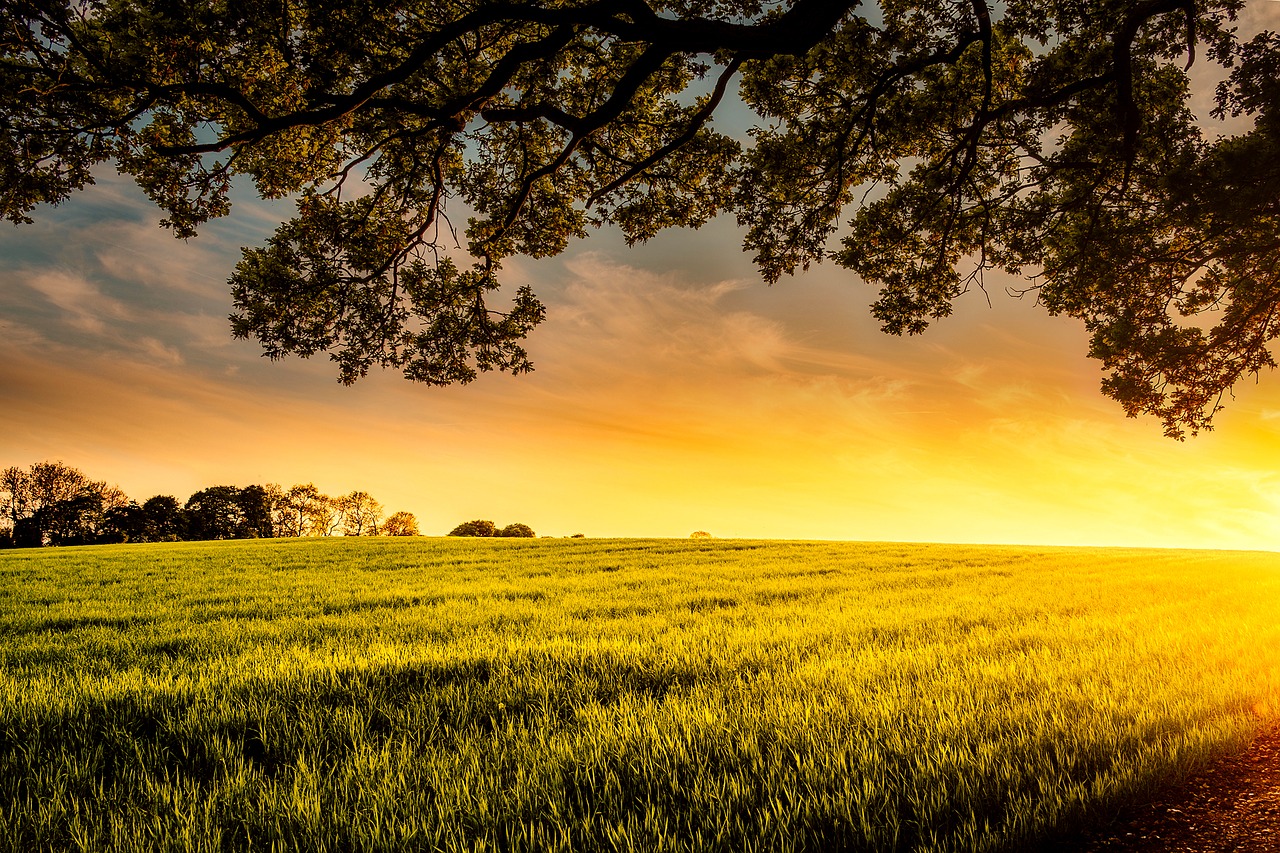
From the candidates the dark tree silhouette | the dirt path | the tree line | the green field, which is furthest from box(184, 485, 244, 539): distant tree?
the dirt path

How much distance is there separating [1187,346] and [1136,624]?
23.4 ft

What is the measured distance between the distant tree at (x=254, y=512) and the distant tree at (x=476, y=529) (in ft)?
132

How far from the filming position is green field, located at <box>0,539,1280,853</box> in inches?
113

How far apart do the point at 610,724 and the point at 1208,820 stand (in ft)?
11.8

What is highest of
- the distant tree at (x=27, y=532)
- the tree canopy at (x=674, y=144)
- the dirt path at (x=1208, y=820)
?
the tree canopy at (x=674, y=144)

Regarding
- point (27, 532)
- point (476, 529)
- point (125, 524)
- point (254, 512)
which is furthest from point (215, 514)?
point (476, 529)

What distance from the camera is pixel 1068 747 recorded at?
12.3 ft

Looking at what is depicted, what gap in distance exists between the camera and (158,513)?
280 ft

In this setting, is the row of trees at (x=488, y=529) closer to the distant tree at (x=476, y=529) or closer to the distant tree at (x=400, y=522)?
the distant tree at (x=476, y=529)

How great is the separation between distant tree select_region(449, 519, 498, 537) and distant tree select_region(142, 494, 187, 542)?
44522 millimetres

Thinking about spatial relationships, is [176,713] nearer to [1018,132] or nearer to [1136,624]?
[1136,624]

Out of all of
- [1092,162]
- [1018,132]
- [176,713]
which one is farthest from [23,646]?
[1092,162]

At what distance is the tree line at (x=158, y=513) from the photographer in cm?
7762

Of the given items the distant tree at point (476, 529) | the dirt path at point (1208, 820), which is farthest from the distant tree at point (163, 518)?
the dirt path at point (1208, 820)
